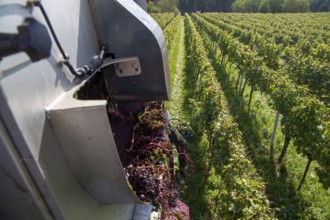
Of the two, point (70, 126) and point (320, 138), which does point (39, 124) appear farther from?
point (320, 138)

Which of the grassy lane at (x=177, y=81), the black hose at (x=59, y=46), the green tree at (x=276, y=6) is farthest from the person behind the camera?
the green tree at (x=276, y=6)

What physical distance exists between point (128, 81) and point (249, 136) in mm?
6714

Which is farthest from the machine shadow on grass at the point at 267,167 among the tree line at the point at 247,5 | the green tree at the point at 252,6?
the green tree at the point at 252,6

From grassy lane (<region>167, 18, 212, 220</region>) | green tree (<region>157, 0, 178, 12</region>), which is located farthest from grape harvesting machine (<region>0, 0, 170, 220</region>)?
green tree (<region>157, 0, 178, 12</region>)

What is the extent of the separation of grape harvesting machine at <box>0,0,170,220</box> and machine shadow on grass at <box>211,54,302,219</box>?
3350 millimetres

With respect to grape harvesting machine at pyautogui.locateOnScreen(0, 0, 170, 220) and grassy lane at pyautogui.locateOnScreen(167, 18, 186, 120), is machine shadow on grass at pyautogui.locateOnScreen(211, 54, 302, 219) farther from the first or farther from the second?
grape harvesting machine at pyautogui.locateOnScreen(0, 0, 170, 220)

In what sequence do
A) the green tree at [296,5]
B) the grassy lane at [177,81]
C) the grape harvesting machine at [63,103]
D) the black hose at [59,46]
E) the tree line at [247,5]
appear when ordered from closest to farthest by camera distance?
the grape harvesting machine at [63,103] < the black hose at [59,46] < the grassy lane at [177,81] < the green tree at [296,5] < the tree line at [247,5]

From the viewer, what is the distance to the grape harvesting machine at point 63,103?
0.92 meters

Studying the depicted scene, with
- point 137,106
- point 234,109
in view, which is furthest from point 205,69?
point 137,106

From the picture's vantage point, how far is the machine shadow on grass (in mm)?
5698

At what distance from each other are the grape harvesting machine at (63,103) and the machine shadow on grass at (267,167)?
3.35 meters

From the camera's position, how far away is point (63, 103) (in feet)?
3.84

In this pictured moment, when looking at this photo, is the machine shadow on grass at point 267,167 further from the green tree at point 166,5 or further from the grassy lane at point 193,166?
the green tree at point 166,5

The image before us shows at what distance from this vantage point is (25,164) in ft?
3.29
